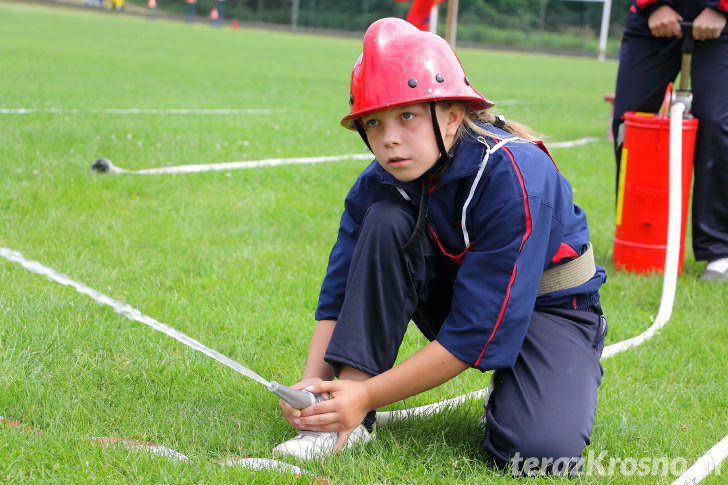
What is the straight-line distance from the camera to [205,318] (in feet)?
12.0

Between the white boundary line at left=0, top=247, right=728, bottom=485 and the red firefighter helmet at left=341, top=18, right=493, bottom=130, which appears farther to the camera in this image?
the white boundary line at left=0, top=247, right=728, bottom=485

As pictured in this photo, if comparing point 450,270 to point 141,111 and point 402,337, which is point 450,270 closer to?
point 402,337

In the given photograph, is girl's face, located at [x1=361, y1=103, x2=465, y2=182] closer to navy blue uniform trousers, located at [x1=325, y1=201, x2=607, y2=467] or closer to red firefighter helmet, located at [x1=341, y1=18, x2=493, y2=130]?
red firefighter helmet, located at [x1=341, y1=18, x2=493, y2=130]

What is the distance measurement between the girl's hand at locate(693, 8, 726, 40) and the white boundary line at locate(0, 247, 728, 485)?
1.68 meters

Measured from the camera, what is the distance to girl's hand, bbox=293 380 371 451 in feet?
7.88

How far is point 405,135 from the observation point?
2.43 m

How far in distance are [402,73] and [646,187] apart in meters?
2.81

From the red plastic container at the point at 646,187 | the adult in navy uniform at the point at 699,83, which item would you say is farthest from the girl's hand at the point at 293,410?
the adult in navy uniform at the point at 699,83

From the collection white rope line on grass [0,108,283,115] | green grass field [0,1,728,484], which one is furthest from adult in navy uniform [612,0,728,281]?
white rope line on grass [0,108,283,115]

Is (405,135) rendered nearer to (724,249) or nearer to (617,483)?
(617,483)

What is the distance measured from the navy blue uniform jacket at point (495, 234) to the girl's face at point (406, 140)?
0.11 m

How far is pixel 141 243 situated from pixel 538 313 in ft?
8.77

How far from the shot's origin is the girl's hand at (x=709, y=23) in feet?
14.7

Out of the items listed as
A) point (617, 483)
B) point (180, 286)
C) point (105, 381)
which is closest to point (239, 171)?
point (180, 286)
